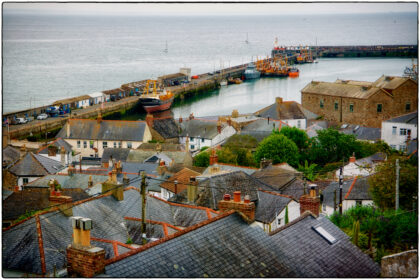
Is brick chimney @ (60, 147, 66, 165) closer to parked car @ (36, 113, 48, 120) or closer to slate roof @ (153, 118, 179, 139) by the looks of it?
slate roof @ (153, 118, 179, 139)

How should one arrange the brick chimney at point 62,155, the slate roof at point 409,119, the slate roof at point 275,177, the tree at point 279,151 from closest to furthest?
the slate roof at point 275,177 < the tree at point 279,151 < the slate roof at point 409,119 < the brick chimney at point 62,155

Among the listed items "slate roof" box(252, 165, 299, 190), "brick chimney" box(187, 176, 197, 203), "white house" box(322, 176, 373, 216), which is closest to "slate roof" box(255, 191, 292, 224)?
"brick chimney" box(187, 176, 197, 203)

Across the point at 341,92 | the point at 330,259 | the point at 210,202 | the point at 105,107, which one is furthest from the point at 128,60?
the point at 330,259

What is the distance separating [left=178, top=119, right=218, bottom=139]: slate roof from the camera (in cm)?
3834

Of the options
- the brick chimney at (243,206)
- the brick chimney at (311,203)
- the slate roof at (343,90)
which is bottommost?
the brick chimney at (311,203)

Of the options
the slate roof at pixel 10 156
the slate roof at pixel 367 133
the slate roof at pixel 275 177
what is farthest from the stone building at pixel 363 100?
the slate roof at pixel 10 156

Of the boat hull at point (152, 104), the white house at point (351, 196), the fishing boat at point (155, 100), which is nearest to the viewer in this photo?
the white house at point (351, 196)

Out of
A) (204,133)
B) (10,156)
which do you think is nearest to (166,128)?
(204,133)

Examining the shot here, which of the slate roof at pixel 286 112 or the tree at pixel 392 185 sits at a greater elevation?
the slate roof at pixel 286 112

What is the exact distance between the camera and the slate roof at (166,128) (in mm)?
38938

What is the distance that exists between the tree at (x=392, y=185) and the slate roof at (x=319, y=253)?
17.7ft

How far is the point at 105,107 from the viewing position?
56344mm

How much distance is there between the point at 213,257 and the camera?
8.01 m

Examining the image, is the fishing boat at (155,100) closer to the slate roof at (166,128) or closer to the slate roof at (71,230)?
the slate roof at (166,128)
